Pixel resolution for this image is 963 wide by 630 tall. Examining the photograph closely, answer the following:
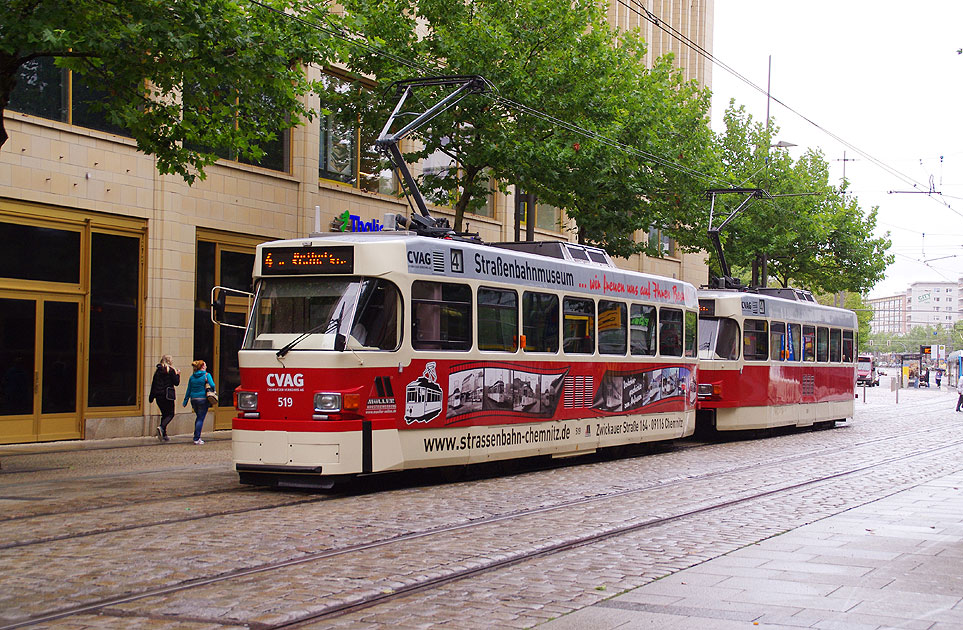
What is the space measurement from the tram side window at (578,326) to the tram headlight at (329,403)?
4799 mm

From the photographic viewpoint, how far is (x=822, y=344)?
1079 inches

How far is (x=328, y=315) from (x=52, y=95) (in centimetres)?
944

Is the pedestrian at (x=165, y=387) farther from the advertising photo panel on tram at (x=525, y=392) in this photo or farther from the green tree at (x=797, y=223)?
the green tree at (x=797, y=223)

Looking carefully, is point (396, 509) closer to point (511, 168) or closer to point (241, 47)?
point (241, 47)

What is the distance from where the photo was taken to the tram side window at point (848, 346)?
29.3 m

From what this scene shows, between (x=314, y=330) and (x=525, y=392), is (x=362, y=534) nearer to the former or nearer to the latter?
(x=314, y=330)

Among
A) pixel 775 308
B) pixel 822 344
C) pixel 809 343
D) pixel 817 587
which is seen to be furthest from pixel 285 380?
pixel 822 344

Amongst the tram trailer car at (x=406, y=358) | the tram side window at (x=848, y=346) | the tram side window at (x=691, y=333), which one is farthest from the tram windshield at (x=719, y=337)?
the tram side window at (x=848, y=346)

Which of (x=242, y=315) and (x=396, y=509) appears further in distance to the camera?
(x=242, y=315)

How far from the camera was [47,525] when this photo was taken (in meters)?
9.78

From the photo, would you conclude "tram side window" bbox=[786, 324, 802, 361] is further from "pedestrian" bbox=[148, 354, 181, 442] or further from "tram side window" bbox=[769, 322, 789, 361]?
"pedestrian" bbox=[148, 354, 181, 442]

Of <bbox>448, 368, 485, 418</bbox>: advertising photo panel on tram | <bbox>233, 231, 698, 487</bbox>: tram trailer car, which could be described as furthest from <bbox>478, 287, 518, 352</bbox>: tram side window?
<bbox>448, 368, 485, 418</bbox>: advertising photo panel on tram

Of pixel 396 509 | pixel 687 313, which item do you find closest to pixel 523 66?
pixel 687 313

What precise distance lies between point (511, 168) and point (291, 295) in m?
10.5
